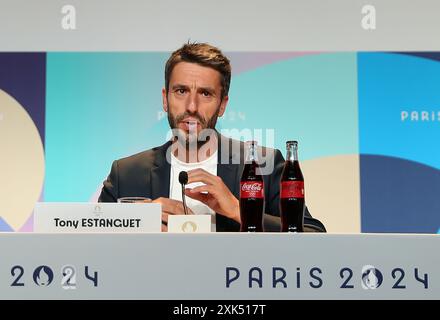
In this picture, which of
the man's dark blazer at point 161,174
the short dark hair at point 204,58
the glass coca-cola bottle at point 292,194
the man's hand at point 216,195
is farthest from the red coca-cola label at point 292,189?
the short dark hair at point 204,58

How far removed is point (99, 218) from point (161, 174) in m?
1.34

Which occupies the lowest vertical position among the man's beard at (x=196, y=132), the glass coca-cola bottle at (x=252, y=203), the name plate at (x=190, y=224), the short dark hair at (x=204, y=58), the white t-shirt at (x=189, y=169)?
the name plate at (x=190, y=224)

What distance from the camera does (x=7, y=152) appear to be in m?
2.99

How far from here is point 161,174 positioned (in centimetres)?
279

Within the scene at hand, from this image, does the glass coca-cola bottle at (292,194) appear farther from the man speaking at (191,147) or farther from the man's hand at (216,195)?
the man speaking at (191,147)

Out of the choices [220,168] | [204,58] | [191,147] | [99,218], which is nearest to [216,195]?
[220,168]

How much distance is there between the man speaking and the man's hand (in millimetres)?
215

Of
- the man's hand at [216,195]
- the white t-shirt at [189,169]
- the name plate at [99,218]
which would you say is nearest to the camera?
the name plate at [99,218]

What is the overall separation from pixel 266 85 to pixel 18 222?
1.24 metres

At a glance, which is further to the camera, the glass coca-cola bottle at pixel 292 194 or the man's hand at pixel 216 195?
the man's hand at pixel 216 195

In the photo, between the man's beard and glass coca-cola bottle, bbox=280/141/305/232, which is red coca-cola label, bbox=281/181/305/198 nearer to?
glass coca-cola bottle, bbox=280/141/305/232

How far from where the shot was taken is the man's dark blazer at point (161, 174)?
271cm

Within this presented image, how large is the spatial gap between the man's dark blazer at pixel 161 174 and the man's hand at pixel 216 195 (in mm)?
247
